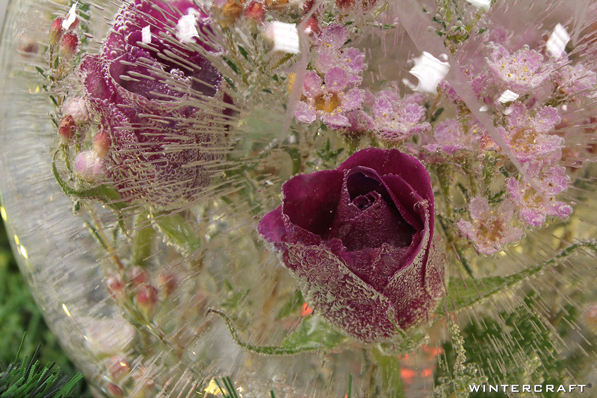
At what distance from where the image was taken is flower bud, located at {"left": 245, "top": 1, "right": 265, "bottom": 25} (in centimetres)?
25

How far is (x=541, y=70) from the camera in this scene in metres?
0.26

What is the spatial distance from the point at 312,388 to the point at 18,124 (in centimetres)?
37

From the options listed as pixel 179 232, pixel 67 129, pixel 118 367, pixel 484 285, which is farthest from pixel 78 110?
pixel 484 285

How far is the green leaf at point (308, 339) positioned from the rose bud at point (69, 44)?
227mm

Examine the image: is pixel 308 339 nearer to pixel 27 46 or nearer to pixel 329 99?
pixel 329 99

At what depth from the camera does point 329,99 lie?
268 mm

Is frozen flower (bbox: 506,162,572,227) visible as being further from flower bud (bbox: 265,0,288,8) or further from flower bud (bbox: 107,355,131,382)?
flower bud (bbox: 107,355,131,382)

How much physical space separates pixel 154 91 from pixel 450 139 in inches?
7.8

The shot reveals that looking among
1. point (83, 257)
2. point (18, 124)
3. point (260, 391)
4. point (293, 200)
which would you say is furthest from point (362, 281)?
point (18, 124)

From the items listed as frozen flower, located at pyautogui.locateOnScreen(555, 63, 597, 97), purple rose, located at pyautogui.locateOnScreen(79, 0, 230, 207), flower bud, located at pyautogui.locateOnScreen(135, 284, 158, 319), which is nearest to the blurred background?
flower bud, located at pyautogui.locateOnScreen(135, 284, 158, 319)

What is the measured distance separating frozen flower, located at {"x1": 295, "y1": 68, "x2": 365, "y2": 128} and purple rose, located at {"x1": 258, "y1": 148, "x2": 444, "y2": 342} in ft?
0.10

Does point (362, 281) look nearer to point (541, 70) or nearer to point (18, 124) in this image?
point (541, 70)

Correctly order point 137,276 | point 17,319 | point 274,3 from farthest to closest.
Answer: point 17,319, point 137,276, point 274,3

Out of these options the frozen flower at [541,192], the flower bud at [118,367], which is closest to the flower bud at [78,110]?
the flower bud at [118,367]
